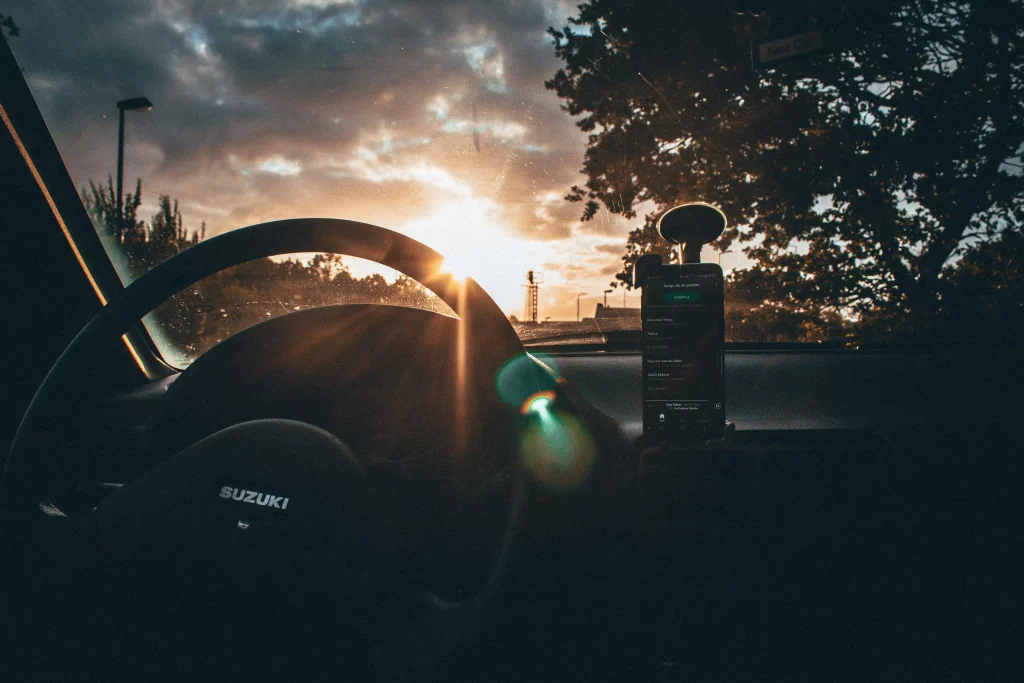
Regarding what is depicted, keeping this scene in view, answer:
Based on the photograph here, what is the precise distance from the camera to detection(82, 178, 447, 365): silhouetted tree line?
7.11ft

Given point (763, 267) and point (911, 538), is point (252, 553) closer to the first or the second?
point (911, 538)

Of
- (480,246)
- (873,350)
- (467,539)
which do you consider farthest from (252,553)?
(873,350)

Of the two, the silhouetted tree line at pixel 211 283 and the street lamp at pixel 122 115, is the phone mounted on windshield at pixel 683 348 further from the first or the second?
the street lamp at pixel 122 115

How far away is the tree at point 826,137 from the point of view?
103 inches

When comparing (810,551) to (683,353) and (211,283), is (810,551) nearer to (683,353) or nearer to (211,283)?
(683,353)

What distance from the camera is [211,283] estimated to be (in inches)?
104

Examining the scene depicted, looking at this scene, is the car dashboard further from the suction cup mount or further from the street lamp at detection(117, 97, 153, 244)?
the street lamp at detection(117, 97, 153, 244)

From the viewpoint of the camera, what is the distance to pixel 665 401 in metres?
2.15

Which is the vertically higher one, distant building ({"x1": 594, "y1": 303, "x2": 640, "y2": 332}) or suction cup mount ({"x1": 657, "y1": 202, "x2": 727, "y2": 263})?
suction cup mount ({"x1": 657, "y1": 202, "x2": 727, "y2": 263})

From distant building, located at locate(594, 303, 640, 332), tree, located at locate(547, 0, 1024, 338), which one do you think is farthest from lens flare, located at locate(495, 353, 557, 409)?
distant building, located at locate(594, 303, 640, 332)

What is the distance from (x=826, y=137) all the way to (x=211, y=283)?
3194 mm

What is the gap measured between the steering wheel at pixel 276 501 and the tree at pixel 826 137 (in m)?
1.40

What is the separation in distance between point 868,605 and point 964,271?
167 centimetres

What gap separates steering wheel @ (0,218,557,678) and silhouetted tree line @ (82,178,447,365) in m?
0.62
